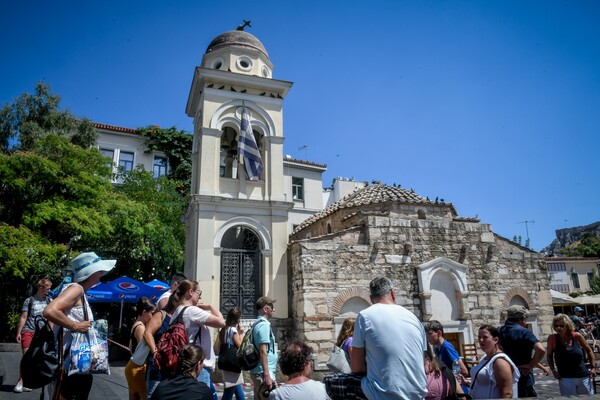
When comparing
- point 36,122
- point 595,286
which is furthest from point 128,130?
point 595,286

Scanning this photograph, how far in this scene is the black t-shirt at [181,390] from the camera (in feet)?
8.75

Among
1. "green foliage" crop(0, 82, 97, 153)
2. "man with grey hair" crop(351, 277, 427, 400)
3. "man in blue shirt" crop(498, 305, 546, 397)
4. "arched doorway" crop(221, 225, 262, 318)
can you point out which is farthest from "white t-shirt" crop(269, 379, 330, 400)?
"green foliage" crop(0, 82, 97, 153)

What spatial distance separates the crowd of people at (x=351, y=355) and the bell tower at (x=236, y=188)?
5.53 meters

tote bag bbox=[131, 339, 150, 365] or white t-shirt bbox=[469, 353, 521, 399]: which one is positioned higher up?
tote bag bbox=[131, 339, 150, 365]

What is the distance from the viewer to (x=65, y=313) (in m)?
3.14

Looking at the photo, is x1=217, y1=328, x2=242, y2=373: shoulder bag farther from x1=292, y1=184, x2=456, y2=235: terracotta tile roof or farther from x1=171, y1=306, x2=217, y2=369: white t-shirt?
x1=292, y1=184, x2=456, y2=235: terracotta tile roof

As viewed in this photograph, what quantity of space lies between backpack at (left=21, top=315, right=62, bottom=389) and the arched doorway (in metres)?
7.55

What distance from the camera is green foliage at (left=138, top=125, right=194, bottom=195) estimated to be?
26.8m

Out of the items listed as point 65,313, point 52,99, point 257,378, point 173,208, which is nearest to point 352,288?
point 257,378

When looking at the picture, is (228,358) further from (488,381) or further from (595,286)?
(595,286)

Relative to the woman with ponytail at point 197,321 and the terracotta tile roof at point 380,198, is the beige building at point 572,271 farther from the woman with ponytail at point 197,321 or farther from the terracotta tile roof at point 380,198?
the woman with ponytail at point 197,321

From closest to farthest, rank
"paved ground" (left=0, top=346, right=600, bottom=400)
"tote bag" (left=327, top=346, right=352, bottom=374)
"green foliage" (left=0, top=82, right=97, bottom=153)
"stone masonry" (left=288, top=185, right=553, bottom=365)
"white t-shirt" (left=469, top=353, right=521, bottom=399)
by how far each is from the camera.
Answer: "white t-shirt" (left=469, top=353, right=521, bottom=399) < "tote bag" (left=327, top=346, right=352, bottom=374) < "paved ground" (left=0, top=346, right=600, bottom=400) < "stone masonry" (left=288, top=185, right=553, bottom=365) < "green foliage" (left=0, top=82, right=97, bottom=153)

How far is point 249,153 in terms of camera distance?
11766 millimetres

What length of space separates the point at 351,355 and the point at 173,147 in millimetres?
26266
